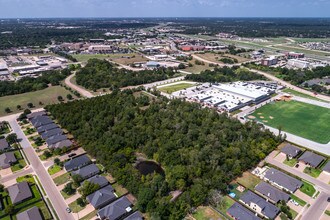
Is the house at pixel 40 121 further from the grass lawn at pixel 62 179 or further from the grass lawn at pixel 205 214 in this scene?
the grass lawn at pixel 205 214

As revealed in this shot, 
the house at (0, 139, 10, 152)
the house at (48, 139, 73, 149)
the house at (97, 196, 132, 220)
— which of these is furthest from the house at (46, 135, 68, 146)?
the house at (97, 196, 132, 220)

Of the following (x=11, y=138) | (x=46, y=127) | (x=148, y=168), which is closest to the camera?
(x=148, y=168)

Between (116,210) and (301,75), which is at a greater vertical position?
(301,75)

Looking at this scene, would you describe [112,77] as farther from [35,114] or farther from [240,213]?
[240,213]

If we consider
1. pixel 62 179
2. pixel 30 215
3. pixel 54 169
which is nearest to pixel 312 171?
pixel 62 179

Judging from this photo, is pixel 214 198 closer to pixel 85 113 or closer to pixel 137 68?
pixel 85 113
